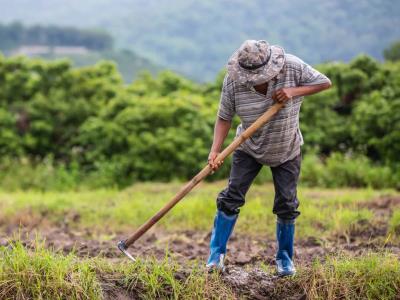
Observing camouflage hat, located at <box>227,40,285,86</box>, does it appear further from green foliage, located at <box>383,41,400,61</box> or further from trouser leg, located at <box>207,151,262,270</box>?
green foliage, located at <box>383,41,400,61</box>

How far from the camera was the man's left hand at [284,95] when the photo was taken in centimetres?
406

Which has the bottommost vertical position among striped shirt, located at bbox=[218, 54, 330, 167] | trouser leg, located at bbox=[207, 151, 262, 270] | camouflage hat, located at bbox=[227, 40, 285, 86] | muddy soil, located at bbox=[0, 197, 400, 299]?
muddy soil, located at bbox=[0, 197, 400, 299]

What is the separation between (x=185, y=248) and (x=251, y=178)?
2004 mm

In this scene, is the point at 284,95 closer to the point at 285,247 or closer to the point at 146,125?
the point at 285,247

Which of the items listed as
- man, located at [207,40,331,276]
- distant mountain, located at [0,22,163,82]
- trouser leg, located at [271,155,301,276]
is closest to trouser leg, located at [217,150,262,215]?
man, located at [207,40,331,276]

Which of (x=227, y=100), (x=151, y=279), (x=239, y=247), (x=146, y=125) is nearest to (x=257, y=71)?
(x=227, y=100)

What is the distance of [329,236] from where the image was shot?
6.36 metres

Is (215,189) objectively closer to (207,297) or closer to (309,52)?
(207,297)

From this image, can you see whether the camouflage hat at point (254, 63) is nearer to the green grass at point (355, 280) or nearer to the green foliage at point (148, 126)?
the green grass at point (355, 280)

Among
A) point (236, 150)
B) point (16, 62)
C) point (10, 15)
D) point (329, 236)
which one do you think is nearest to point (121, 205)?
point (329, 236)

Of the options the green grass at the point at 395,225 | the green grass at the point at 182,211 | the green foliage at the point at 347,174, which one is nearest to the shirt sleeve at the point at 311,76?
the green grass at the point at 395,225

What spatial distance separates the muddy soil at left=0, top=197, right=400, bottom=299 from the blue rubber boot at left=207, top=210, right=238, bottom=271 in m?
0.12

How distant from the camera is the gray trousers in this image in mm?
4355

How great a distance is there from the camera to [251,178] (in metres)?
4.45
